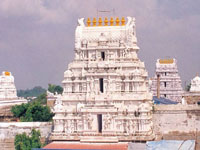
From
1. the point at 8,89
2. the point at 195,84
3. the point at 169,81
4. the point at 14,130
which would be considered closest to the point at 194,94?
the point at 195,84

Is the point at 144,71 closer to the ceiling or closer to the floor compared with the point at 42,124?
closer to the ceiling

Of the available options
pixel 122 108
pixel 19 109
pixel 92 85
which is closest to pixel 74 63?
pixel 92 85

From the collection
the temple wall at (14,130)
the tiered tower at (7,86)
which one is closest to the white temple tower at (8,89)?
the tiered tower at (7,86)

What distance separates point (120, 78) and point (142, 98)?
2.80m

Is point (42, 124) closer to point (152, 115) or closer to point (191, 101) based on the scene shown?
point (152, 115)

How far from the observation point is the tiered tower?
92.8m

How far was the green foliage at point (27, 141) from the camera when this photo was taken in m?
53.6

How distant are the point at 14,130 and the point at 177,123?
1578 centimetres

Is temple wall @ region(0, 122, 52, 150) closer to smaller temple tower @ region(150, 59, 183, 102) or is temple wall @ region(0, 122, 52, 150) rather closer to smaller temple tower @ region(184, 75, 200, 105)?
smaller temple tower @ region(150, 59, 183, 102)

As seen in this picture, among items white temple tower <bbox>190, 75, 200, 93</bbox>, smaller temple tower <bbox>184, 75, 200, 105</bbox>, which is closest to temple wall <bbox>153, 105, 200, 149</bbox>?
smaller temple tower <bbox>184, 75, 200, 105</bbox>

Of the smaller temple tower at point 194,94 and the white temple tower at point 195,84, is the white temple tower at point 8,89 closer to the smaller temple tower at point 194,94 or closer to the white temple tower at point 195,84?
the smaller temple tower at point 194,94

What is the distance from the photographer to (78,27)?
52.9m

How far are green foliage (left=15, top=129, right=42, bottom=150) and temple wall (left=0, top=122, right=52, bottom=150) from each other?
30.1 inches

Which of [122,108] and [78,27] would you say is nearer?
[122,108]
